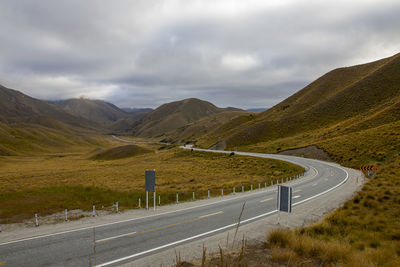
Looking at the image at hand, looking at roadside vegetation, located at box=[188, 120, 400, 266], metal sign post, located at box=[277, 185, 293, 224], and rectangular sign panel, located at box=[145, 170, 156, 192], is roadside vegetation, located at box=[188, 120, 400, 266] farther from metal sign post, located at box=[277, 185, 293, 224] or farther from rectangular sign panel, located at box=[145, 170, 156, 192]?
rectangular sign panel, located at box=[145, 170, 156, 192]

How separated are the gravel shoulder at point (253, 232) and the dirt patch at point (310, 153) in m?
39.1

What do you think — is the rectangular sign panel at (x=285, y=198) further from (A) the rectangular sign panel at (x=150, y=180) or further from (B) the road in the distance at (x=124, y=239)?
(A) the rectangular sign panel at (x=150, y=180)

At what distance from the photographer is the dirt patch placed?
185ft

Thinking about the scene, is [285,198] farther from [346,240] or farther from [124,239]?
[124,239]

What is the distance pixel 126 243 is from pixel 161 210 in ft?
22.3

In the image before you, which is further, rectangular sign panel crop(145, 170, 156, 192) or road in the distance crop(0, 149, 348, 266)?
rectangular sign panel crop(145, 170, 156, 192)

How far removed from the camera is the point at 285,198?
1184 cm

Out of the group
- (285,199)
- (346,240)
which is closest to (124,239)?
(285,199)

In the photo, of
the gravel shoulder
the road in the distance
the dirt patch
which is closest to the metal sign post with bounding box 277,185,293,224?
the gravel shoulder

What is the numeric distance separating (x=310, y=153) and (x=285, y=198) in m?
55.6

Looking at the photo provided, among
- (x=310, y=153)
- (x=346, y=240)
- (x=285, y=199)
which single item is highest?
(x=285, y=199)

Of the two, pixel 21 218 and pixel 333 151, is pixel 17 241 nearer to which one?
pixel 21 218

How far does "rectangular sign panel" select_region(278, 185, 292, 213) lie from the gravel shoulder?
1.02m

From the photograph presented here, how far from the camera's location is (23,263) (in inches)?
348
